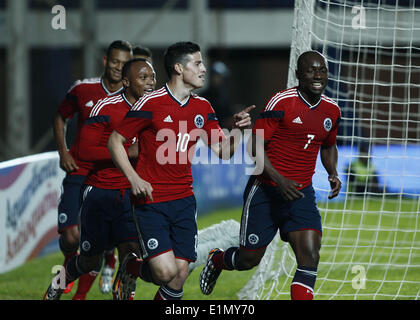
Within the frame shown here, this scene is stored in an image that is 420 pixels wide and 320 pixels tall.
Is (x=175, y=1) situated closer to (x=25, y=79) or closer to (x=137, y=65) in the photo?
(x=25, y=79)

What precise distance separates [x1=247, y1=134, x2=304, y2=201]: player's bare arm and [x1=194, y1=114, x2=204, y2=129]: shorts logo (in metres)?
0.41

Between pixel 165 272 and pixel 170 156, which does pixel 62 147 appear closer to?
pixel 170 156

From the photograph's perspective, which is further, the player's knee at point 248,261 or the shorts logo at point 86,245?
the shorts logo at point 86,245

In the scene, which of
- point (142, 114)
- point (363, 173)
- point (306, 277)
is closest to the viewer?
point (142, 114)

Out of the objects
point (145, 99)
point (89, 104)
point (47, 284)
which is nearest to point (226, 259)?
point (145, 99)

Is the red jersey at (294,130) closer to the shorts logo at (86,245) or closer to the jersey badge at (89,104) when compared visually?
the shorts logo at (86,245)

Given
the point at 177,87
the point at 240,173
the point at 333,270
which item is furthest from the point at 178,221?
the point at 240,173

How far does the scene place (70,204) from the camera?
6.62m

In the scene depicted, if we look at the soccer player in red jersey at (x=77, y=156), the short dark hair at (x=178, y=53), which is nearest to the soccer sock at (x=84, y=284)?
the soccer player in red jersey at (x=77, y=156)

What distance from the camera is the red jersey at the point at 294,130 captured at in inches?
218

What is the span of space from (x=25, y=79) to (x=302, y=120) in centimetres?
1367

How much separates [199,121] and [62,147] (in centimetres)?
173

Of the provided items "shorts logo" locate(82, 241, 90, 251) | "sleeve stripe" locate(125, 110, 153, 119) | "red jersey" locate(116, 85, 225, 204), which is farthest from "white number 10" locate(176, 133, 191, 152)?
"shorts logo" locate(82, 241, 90, 251)

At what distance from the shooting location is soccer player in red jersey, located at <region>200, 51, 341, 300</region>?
17.9ft
